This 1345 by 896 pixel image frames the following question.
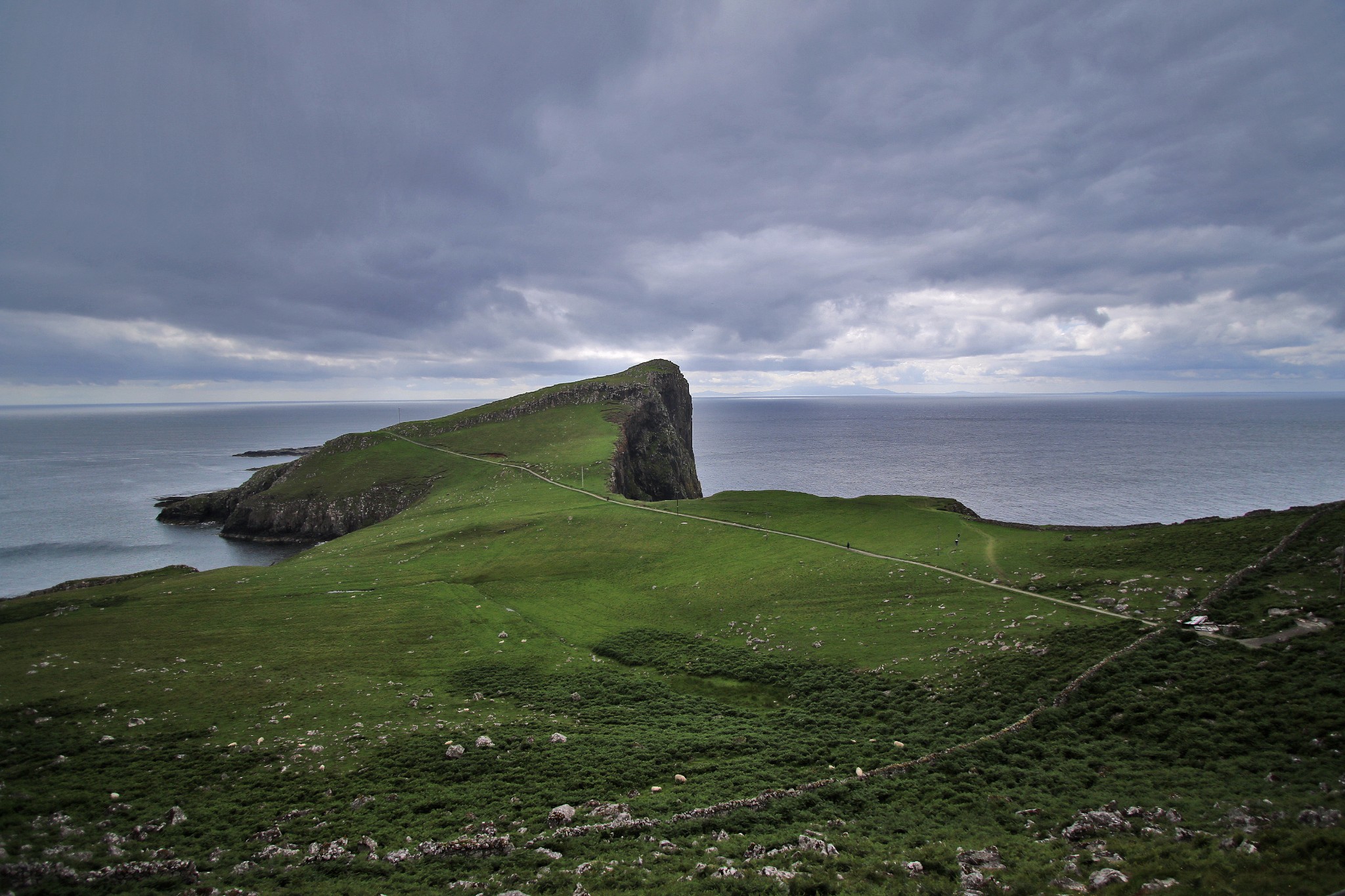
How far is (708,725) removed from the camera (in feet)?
75.3

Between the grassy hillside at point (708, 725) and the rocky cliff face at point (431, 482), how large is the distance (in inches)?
2049

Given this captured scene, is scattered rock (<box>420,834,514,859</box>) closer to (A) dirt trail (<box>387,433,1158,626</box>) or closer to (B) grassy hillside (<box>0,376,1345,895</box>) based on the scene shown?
(B) grassy hillside (<box>0,376,1345,895</box>)

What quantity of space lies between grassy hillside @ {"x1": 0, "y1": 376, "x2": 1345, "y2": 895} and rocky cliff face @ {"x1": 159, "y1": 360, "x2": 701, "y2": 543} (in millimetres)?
52042

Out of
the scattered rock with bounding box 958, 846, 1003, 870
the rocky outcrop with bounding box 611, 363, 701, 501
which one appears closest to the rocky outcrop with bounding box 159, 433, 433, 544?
the rocky outcrop with bounding box 611, 363, 701, 501

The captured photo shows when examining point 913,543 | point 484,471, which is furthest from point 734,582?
point 484,471

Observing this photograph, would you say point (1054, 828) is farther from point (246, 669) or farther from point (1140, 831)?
point (246, 669)

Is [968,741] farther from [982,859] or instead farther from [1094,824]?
[982,859]

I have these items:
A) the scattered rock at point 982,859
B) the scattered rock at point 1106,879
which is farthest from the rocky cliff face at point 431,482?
the scattered rock at point 1106,879

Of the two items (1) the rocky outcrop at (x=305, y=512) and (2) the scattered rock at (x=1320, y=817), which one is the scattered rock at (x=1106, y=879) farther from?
(1) the rocky outcrop at (x=305, y=512)

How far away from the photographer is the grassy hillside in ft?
43.6

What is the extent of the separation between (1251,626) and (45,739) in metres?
45.7

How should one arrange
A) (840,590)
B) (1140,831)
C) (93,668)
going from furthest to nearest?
(840,590) → (93,668) → (1140,831)

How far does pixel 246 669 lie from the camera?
2722 centimetres

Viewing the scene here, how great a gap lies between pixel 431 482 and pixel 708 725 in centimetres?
8572
